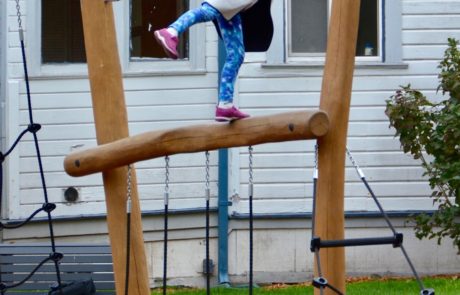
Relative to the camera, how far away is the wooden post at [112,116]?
5680mm

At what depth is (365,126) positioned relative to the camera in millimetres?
11008

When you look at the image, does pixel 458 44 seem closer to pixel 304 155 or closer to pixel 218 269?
pixel 304 155

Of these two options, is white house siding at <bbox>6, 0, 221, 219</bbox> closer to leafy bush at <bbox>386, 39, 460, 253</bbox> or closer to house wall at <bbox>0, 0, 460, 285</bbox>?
house wall at <bbox>0, 0, 460, 285</bbox>

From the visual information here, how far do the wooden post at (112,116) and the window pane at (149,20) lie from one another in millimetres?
5319

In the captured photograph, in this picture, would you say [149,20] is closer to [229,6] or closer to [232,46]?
[232,46]

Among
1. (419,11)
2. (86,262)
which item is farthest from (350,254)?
(86,262)

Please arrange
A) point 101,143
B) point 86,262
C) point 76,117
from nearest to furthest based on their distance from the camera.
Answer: point 101,143, point 86,262, point 76,117

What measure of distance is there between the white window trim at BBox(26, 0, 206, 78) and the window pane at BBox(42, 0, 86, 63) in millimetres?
81

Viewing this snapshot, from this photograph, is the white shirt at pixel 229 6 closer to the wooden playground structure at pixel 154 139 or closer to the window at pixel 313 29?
the wooden playground structure at pixel 154 139

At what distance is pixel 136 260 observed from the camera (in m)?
5.71

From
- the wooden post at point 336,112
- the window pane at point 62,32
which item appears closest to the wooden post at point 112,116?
the wooden post at point 336,112

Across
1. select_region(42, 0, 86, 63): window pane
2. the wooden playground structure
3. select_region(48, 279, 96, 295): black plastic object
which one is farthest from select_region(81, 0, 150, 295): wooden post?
select_region(42, 0, 86, 63): window pane

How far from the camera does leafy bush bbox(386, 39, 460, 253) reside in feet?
33.3

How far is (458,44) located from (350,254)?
235cm
